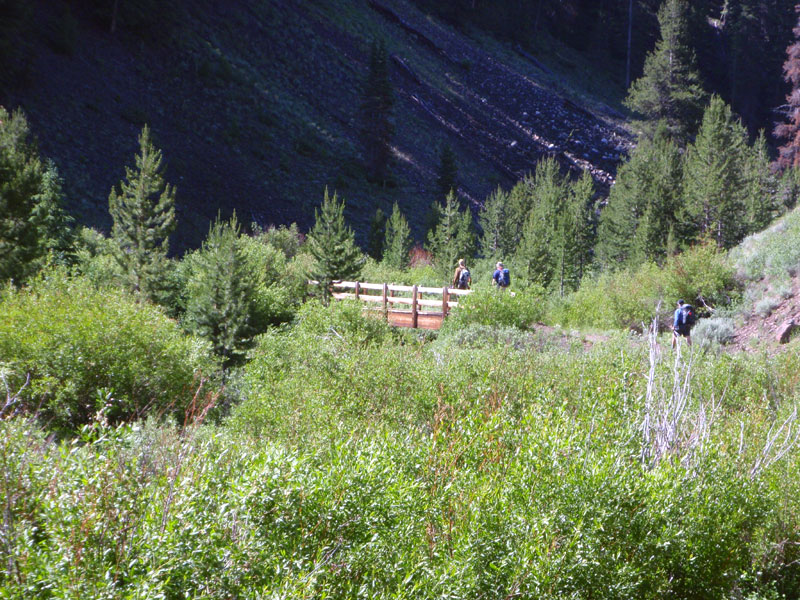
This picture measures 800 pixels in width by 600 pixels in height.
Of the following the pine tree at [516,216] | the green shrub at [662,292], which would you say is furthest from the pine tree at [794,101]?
the green shrub at [662,292]

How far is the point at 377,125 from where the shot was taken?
→ 45.8 meters

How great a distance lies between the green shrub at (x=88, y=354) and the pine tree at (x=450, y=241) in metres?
17.6

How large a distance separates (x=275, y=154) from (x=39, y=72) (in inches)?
517

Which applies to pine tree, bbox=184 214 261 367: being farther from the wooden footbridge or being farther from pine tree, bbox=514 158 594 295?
pine tree, bbox=514 158 594 295

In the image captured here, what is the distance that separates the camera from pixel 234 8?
49938mm

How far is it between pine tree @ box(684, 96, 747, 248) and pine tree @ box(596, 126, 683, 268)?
2.69 ft

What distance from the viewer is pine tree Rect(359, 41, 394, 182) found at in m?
45.5

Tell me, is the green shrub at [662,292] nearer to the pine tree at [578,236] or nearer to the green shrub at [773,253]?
the green shrub at [773,253]

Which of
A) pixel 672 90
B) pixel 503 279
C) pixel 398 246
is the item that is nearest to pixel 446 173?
pixel 672 90

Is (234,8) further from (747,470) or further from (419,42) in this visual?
(747,470)

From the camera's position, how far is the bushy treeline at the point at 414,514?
183 inches

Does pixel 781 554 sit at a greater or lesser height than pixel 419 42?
lesser

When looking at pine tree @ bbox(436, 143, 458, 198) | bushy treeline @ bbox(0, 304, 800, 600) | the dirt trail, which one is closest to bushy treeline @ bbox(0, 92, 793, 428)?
bushy treeline @ bbox(0, 304, 800, 600)

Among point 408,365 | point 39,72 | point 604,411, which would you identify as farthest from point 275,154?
point 604,411
